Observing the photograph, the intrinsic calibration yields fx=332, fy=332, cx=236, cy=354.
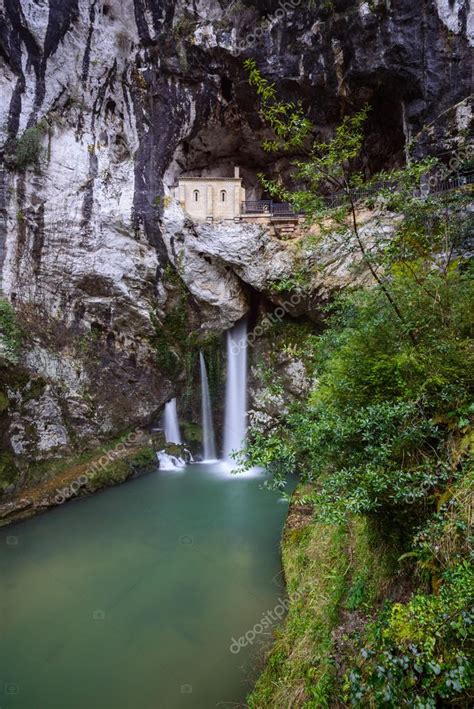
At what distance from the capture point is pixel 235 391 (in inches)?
532

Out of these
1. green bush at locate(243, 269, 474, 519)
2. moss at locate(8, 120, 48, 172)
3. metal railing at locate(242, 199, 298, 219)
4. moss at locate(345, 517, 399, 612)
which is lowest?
moss at locate(345, 517, 399, 612)

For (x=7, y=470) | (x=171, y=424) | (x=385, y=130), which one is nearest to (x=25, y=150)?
(x=7, y=470)

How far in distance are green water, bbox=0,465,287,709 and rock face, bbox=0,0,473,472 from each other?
12.2 ft

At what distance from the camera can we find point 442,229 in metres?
5.11

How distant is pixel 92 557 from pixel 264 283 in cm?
944

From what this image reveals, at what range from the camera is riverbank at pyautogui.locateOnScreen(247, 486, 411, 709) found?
2.74 m

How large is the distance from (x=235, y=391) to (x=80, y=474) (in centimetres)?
620

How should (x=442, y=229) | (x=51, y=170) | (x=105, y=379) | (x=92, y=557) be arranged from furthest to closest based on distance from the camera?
(x=105, y=379) < (x=51, y=170) < (x=92, y=557) < (x=442, y=229)

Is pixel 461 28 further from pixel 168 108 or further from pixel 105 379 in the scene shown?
pixel 105 379

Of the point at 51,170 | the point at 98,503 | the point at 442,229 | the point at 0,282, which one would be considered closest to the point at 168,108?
the point at 51,170

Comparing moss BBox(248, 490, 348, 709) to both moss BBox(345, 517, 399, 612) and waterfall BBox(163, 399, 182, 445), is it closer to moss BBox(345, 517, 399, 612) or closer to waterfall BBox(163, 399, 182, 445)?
moss BBox(345, 517, 399, 612)

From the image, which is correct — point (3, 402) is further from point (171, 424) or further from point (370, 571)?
point (370, 571)

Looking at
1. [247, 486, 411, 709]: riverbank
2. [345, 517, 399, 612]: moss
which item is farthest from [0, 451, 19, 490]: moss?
[345, 517, 399, 612]: moss

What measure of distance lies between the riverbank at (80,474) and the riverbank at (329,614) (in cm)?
699
